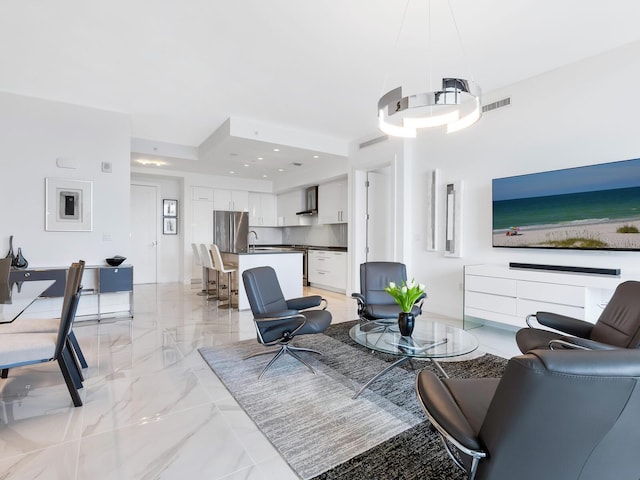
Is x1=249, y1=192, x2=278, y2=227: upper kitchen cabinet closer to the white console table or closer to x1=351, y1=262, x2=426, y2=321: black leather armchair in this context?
x1=351, y1=262, x2=426, y2=321: black leather armchair

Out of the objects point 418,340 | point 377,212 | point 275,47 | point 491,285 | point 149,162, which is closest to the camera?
point 418,340

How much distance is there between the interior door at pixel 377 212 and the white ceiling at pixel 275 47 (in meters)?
2.07

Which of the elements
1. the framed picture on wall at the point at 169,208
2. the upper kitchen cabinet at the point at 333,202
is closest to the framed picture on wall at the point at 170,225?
the framed picture on wall at the point at 169,208

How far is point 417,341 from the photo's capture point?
2486 millimetres

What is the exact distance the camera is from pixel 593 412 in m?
0.92

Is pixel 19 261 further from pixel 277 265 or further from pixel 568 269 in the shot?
pixel 568 269

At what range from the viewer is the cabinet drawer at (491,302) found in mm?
3714

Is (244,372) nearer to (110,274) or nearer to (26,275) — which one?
(110,274)

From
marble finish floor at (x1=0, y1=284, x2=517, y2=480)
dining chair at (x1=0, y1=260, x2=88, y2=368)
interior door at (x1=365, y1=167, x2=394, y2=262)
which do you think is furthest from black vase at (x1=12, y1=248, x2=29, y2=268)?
interior door at (x1=365, y1=167, x2=394, y2=262)

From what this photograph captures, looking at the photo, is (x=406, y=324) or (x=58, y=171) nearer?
(x=406, y=324)

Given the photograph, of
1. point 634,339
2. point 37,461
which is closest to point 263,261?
point 37,461

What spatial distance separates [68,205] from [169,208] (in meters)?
3.73

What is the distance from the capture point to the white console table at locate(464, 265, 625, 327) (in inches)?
126

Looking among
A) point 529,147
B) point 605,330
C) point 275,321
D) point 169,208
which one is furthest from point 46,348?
point 169,208
